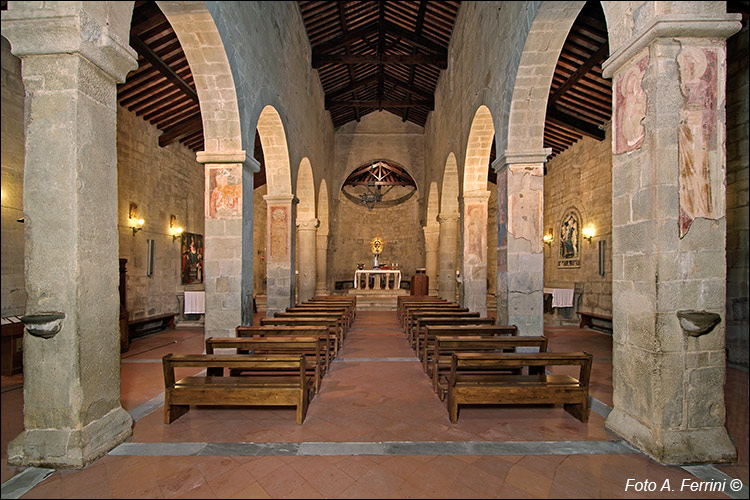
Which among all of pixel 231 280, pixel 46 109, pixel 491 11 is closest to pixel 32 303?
pixel 46 109

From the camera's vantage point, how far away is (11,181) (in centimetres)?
628

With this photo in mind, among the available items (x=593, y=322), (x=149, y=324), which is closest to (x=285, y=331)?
(x=149, y=324)

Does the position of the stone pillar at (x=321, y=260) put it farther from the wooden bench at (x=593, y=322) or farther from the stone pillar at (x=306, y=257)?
the wooden bench at (x=593, y=322)

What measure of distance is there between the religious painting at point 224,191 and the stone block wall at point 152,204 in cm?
375

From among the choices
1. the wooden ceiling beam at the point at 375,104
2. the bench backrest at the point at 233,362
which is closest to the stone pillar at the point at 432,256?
the wooden ceiling beam at the point at 375,104

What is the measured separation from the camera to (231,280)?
6.13 meters

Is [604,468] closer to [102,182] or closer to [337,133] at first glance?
[102,182]

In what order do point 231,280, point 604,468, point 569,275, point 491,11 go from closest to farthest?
point 604,468, point 231,280, point 491,11, point 569,275

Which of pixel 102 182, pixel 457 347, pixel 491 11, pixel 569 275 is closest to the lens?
pixel 102 182

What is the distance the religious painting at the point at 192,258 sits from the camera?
464 inches

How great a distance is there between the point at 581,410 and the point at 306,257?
10721 mm

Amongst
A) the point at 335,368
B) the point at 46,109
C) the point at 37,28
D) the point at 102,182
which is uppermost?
the point at 37,28

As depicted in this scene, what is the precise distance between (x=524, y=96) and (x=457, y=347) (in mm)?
3960

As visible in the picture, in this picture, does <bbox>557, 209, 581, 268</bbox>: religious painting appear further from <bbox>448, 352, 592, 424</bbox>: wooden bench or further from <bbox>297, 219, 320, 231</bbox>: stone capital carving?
<bbox>448, 352, 592, 424</bbox>: wooden bench
